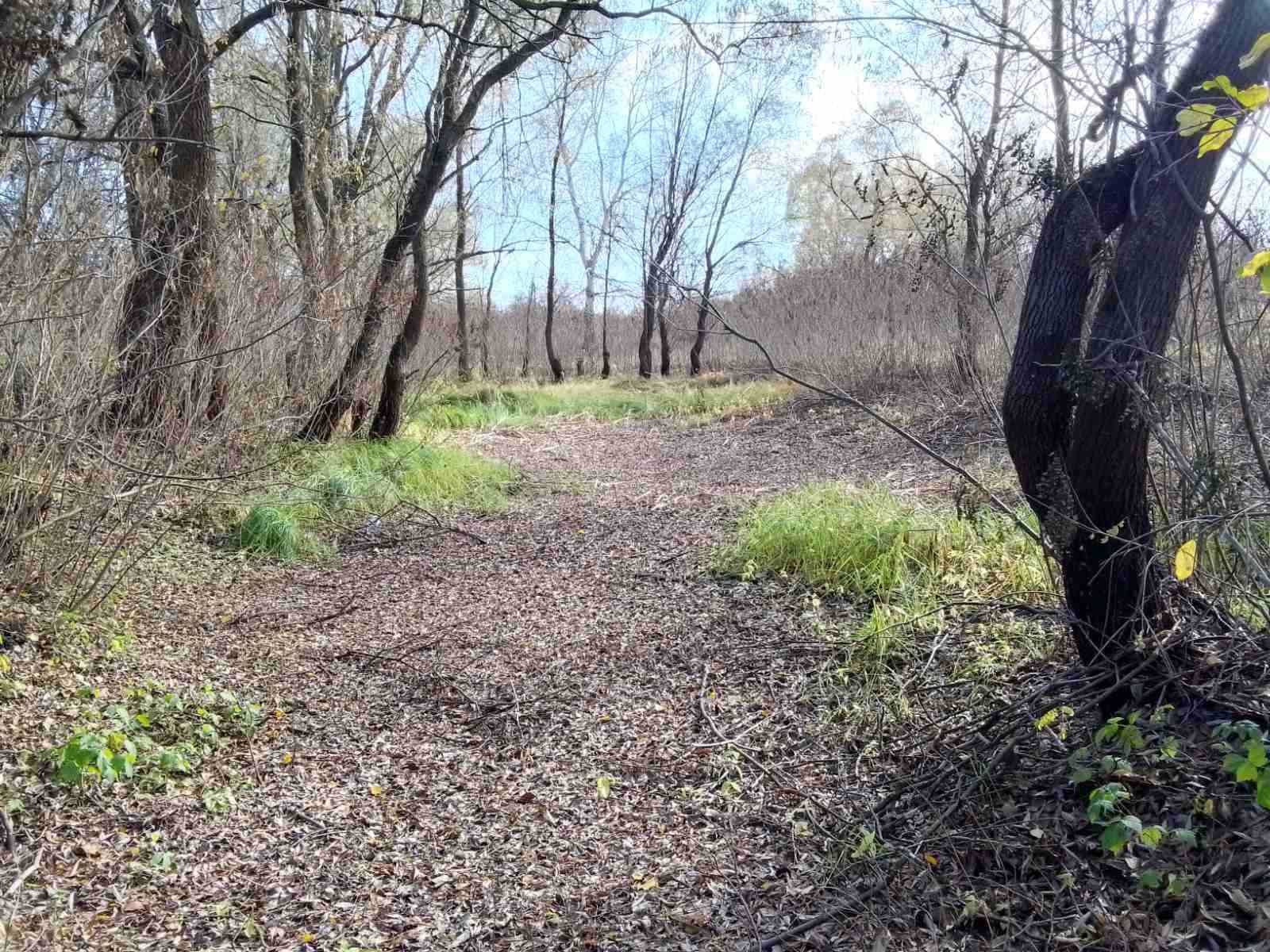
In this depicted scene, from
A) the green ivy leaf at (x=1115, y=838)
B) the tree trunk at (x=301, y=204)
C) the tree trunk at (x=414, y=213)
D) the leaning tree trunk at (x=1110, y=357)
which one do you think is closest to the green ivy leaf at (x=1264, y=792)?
the green ivy leaf at (x=1115, y=838)

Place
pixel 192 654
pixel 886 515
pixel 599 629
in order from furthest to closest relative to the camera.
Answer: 1. pixel 886 515
2. pixel 599 629
3. pixel 192 654

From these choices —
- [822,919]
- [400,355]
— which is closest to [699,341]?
[400,355]

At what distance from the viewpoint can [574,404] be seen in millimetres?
12984

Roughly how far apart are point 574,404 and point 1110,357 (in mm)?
11119

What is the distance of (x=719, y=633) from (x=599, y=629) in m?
0.60

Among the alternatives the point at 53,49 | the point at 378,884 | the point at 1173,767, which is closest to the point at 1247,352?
the point at 1173,767

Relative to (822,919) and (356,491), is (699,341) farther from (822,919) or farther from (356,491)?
(822,919)

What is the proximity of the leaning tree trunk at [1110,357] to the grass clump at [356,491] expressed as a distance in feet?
12.8

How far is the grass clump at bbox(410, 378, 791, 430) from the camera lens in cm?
1020

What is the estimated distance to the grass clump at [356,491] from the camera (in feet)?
16.3

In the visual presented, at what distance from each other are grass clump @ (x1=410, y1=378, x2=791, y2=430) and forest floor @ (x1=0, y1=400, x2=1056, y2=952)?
5227mm

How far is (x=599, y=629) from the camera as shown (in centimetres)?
Result: 388

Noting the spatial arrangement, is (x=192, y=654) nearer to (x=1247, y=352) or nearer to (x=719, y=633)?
(x=719, y=633)

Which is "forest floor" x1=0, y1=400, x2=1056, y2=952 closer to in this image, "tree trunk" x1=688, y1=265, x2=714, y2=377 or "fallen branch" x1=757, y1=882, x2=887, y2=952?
"fallen branch" x1=757, y1=882, x2=887, y2=952
